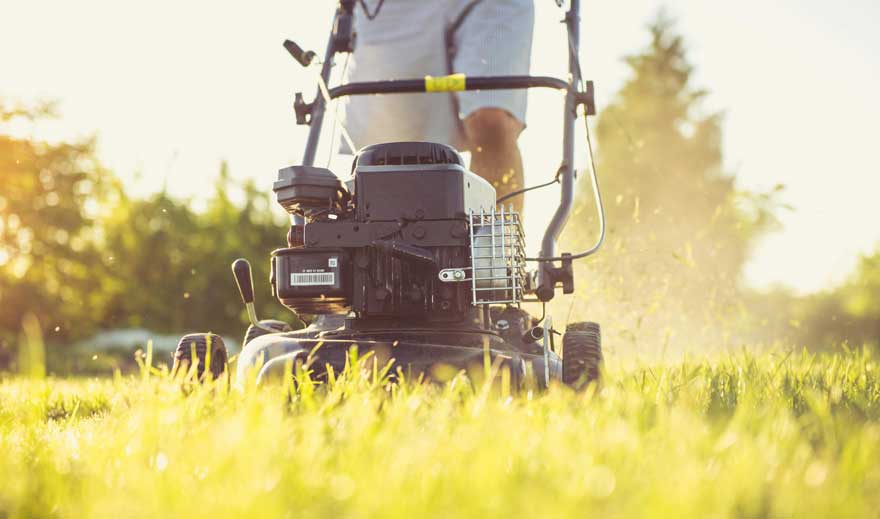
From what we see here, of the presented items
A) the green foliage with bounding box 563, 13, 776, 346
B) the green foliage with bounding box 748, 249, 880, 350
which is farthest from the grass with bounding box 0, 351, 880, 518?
the green foliage with bounding box 563, 13, 776, 346

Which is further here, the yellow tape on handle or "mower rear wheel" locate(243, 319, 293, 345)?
"mower rear wheel" locate(243, 319, 293, 345)

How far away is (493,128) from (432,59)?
395mm

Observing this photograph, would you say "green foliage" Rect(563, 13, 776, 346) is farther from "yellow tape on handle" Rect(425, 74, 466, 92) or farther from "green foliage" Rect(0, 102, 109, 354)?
"yellow tape on handle" Rect(425, 74, 466, 92)

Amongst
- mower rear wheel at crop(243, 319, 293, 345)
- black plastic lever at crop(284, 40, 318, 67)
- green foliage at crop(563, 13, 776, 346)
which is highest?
green foliage at crop(563, 13, 776, 346)

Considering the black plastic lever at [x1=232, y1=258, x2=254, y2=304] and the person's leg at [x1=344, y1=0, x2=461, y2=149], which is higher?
the person's leg at [x1=344, y1=0, x2=461, y2=149]

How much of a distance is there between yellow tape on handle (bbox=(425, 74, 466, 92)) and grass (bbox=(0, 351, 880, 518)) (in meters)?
1.23

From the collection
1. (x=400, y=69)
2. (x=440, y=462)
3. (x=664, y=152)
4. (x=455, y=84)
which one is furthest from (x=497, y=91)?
(x=664, y=152)

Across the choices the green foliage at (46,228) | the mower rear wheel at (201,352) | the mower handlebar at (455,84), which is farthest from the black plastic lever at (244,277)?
the green foliage at (46,228)

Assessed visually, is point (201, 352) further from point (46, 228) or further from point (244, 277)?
point (46, 228)

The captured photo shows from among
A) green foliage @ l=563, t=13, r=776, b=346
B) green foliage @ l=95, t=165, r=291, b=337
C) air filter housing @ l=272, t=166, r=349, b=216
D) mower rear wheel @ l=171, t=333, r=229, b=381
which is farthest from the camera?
green foliage @ l=563, t=13, r=776, b=346

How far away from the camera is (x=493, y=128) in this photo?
3.09 m

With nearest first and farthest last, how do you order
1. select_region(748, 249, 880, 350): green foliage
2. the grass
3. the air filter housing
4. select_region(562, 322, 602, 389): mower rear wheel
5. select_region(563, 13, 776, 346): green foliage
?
1. the grass
2. select_region(562, 322, 602, 389): mower rear wheel
3. the air filter housing
4. select_region(748, 249, 880, 350): green foliage
5. select_region(563, 13, 776, 346): green foliage

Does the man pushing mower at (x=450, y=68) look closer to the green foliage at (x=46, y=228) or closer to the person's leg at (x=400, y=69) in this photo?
the person's leg at (x=400, y=69)

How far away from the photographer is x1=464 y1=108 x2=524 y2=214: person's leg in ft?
10.1
